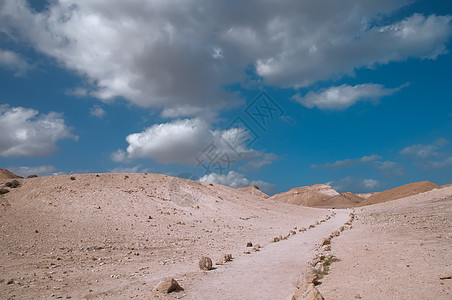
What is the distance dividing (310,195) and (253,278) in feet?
404

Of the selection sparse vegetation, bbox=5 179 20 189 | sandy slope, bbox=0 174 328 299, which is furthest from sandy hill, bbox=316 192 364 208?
sparse vegetation, bbox=5 179 20 189

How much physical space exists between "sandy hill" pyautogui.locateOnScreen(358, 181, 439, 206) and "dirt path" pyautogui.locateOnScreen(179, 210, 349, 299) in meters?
88.1

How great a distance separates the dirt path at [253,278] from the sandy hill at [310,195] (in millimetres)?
107718

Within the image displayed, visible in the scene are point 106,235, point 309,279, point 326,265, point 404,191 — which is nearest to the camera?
point 309,279

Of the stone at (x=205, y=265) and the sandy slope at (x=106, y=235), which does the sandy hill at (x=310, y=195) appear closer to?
the sandy slope at (x=106, y=235)

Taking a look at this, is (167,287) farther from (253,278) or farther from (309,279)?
(309,279)

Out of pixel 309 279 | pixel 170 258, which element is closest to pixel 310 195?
pixel 170 258

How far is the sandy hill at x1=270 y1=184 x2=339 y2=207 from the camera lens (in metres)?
119

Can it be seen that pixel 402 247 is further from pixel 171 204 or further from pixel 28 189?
pixel 28 189

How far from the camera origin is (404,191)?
3428 inches

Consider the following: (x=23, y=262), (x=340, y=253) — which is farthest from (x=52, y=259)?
(x=340, y=253)

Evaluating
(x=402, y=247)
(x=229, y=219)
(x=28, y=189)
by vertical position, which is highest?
(x=28, y=189)

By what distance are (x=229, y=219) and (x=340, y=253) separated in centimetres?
1892

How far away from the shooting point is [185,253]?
→ 13.4 meters
